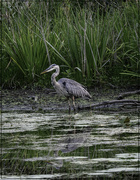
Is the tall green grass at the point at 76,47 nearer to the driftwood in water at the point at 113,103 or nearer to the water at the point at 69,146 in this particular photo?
the driftwood in water at the point at 113,103

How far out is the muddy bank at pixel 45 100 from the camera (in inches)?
339

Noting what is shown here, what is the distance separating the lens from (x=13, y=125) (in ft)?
21.5

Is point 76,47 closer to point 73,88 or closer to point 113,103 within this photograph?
point 73,88

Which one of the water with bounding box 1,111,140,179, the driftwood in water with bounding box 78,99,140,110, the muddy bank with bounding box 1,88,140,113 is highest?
the water with bounding box 1,111,140,179

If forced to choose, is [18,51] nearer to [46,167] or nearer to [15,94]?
[15,94]

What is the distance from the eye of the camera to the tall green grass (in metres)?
10.3

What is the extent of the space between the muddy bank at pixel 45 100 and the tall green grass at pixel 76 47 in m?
0.34

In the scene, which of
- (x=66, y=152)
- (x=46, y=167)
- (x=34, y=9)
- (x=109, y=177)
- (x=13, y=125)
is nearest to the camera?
(x=109, y=177)

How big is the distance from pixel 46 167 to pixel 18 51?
6.84 meters

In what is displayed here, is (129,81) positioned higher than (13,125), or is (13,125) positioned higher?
(13,125)

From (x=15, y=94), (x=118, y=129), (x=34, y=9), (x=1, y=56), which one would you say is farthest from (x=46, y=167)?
(x=34, y=9)

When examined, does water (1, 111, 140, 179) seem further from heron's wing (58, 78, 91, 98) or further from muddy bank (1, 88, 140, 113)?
heron's wing (58, 78, 91, 98)

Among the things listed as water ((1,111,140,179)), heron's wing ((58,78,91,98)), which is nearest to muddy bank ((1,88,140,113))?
heron's wing ((58,78,91,98))

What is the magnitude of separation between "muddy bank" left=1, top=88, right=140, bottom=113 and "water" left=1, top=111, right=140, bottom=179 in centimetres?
106
